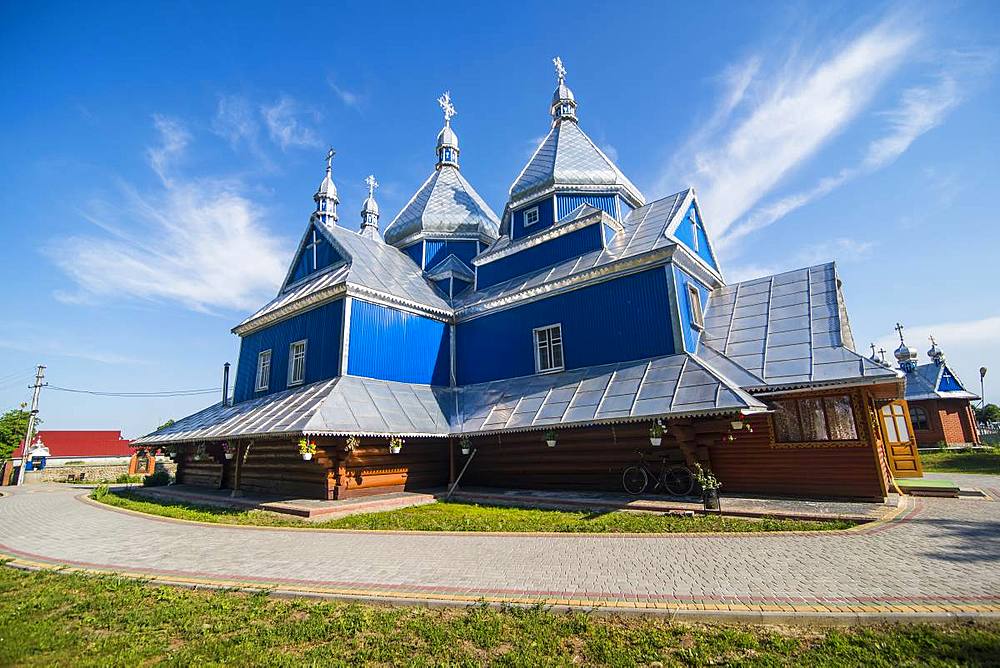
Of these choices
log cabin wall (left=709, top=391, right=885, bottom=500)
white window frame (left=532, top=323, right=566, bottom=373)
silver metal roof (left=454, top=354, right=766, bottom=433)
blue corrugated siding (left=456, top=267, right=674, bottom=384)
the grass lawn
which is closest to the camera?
silver metal roof (left=454, top=354, right=766, bottom=433)

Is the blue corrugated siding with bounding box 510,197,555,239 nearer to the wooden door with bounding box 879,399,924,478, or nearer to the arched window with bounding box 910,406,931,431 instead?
the wooden door with bounding box 879,399,924,478

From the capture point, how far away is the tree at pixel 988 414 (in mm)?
55781

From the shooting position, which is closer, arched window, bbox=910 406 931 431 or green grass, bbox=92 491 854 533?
green grass, bbox=92 491 854 533

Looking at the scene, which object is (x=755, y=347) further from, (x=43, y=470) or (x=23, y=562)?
(x=43, y=470)

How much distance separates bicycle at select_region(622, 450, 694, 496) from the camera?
11711mm

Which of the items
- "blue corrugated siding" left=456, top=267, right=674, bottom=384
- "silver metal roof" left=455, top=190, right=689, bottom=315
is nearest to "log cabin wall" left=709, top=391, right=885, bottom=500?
"blue corrugated siding" left=456, top=267, right=674, bottom=384

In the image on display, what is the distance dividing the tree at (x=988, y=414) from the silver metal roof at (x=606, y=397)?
69.6 m

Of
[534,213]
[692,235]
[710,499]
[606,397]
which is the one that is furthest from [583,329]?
[534,213]

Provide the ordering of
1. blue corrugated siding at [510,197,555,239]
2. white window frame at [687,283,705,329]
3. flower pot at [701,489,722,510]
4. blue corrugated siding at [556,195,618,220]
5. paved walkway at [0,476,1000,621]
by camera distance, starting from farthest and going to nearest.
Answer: blue corrugated siding at [510,197,555,239]
blue corrugated siding at [556,195,618,220]
white window frame at [687,283,705,329]
flower pot at [701,489,722,510]
paved walkway at [0,476,1000,621]

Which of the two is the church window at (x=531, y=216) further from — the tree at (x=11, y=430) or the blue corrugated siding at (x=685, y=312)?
the tree at (x=11, y=430)

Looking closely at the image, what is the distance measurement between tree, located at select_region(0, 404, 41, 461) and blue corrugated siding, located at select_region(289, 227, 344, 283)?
34638mm

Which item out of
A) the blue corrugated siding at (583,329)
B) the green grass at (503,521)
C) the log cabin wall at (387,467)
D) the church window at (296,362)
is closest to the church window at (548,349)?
the blue corrugated siding at (583,329)

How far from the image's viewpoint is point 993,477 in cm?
1784

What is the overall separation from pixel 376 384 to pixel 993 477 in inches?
919
